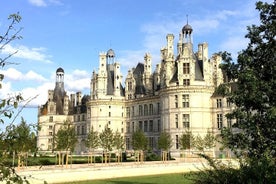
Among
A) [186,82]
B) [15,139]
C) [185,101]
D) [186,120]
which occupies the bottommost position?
[15,139]

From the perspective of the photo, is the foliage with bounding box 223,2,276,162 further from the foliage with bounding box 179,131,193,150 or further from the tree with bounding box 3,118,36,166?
the foliage with bounding box 179,131,193,150

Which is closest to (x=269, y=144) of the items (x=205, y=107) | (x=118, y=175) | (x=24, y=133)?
(x=24, y=133)

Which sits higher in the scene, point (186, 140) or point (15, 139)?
point (15, 139)

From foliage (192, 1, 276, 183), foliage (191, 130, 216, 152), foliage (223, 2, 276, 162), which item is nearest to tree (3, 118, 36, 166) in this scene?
foliage (192, 1, 276, 183)

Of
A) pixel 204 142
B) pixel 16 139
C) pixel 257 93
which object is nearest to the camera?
pixel 16 139

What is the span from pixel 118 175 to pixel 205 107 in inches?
1093

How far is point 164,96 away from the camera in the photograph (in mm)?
57906

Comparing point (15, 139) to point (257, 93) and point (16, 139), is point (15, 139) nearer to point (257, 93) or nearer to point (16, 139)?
point (16, 139)

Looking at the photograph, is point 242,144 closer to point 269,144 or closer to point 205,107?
point 269,144

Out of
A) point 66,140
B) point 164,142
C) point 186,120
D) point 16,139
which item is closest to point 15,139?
point 16,139

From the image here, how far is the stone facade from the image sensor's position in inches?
2184

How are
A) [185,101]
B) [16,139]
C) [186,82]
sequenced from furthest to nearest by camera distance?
1. [186,82]
2. [185,101]
3. [16,139]

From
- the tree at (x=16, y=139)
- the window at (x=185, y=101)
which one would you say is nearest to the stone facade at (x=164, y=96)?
the window at (x=185, y=101)

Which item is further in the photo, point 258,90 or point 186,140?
point 186,140
